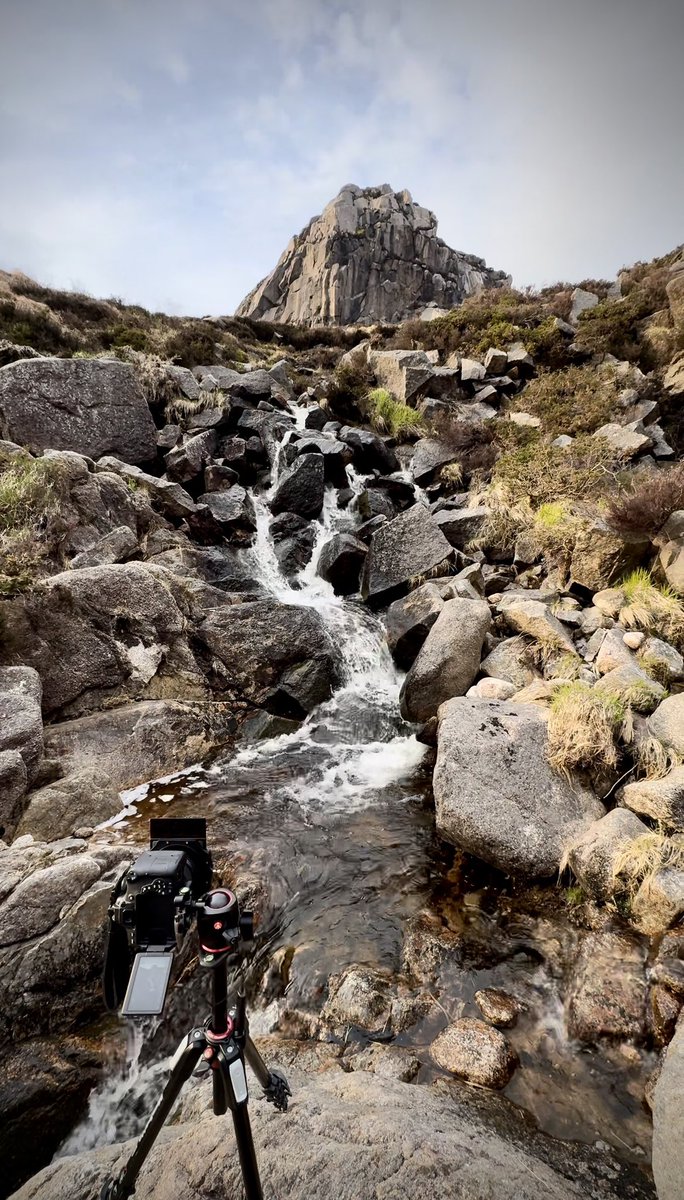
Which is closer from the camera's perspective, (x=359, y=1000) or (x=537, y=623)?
(x=359, y=1000)

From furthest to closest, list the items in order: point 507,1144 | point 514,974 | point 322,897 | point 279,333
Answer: point 279,333
point 322,897
point 514,974
point 507,1144

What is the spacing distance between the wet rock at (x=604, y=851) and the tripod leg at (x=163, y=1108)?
364cm

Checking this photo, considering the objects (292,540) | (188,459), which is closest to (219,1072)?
(292,540)

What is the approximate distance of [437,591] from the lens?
8.99 meters

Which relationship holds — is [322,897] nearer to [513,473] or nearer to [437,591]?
[437,591]

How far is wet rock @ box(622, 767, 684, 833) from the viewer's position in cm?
405

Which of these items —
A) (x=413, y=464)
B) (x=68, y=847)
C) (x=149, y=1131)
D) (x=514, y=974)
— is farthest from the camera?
(x=413, y=464)

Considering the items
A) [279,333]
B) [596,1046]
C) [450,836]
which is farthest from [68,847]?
[279,333]

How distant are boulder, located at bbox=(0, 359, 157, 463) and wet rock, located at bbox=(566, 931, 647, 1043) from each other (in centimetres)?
1266

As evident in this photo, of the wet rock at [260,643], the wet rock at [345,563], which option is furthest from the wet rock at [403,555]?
the wet rock at [260,643]

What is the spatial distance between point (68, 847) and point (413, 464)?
43.2 feet

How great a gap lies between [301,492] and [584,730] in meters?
9.84

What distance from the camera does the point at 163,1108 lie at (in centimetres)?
182

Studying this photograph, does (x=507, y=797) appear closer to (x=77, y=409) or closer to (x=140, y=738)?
(x=140, y=738)
